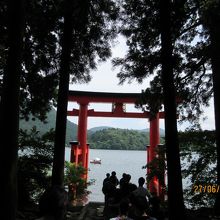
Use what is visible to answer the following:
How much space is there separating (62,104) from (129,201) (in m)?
3.57

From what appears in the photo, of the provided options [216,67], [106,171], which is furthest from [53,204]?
[106,171]

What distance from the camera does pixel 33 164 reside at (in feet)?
29.2

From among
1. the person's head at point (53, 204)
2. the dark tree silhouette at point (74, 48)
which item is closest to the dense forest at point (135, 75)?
the dark tree silhouette at point (74, 48)

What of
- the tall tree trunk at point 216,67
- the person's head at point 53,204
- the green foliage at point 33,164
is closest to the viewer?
the person's head at point 53,204

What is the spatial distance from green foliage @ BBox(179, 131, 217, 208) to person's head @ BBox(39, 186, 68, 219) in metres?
7.53

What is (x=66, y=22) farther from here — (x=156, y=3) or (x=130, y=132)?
(x=130, y=132)

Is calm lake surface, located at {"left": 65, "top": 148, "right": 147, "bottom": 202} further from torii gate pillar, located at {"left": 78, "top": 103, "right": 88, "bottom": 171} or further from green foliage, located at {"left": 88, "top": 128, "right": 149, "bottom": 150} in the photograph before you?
green foliage, located at {"left": 88, "top": 128, "right": 149, "bottom": 150}

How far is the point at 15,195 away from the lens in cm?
511

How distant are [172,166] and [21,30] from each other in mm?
4375

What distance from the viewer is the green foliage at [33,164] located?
27.5 feet

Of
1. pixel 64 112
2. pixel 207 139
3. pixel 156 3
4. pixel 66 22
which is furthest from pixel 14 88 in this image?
pixel 207 139

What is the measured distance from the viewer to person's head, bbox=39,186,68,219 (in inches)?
82.9

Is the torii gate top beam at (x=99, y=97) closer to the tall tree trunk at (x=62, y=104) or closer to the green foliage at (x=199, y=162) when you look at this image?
the green foliage at (x=199, y=162)

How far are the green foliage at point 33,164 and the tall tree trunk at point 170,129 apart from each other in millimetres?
3762
